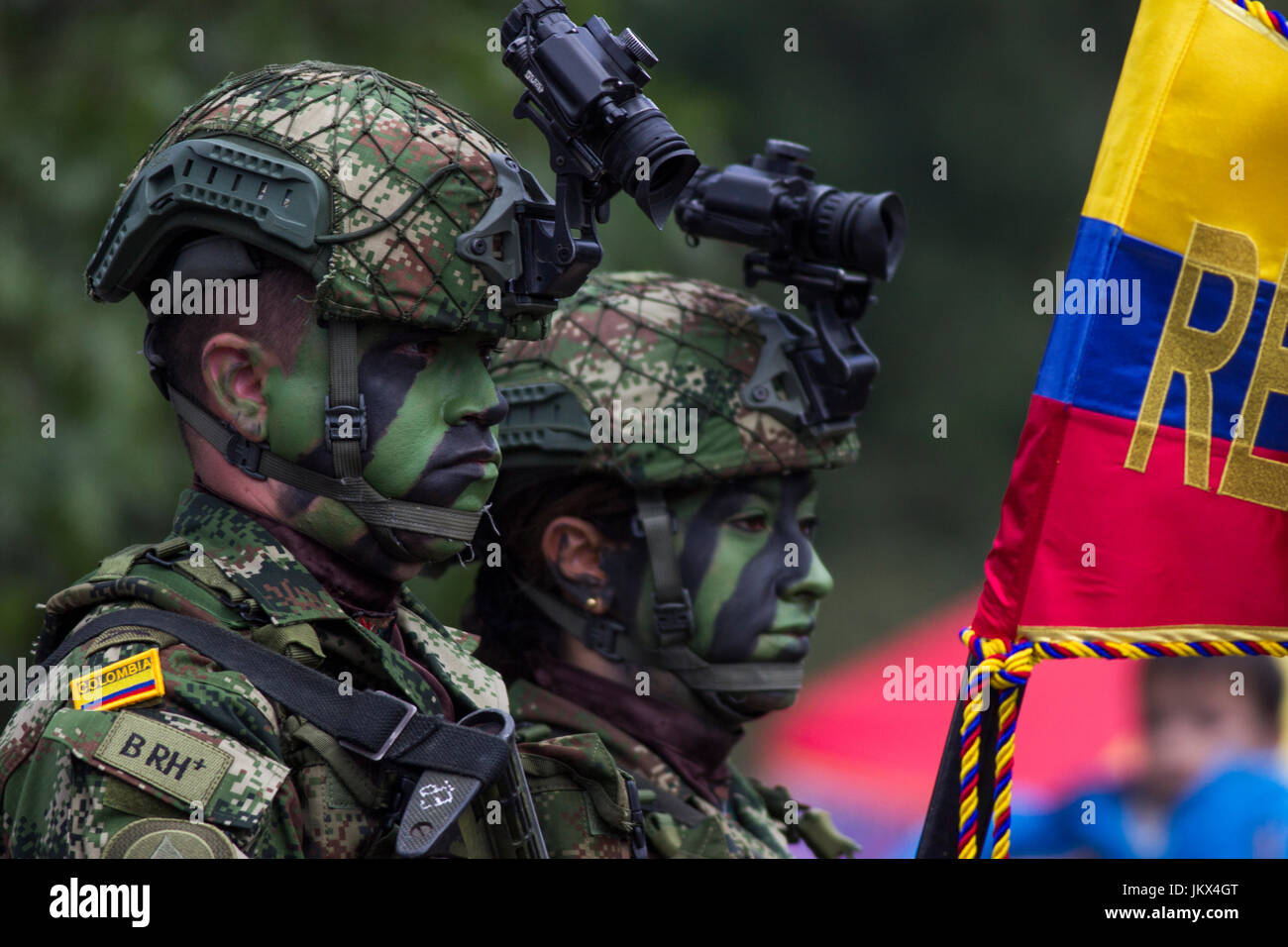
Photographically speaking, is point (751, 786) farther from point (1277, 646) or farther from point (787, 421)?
point (1277, 646)

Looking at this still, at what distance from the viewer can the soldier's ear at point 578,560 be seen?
18.3 feet

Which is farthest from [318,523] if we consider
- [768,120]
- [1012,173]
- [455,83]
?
[1012,173]

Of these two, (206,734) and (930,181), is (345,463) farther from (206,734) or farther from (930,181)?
(930,181)

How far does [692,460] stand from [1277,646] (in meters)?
1.75

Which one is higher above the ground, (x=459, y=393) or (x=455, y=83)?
(x=455, y=83)

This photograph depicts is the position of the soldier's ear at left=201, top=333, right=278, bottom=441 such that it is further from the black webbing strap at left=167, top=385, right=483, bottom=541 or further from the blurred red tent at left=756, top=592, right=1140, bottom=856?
the blurred red tent at left=756, top=592, right=1140, bottom=856

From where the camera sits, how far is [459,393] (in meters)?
4.02

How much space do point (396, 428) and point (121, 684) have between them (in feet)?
2.56

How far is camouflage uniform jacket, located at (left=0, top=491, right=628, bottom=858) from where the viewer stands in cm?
340

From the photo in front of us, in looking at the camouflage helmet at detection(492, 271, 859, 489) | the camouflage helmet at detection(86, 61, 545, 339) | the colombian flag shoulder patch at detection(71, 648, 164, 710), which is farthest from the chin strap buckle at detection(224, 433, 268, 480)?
the camouflage helmet at detection(492, 271, 859, 489)

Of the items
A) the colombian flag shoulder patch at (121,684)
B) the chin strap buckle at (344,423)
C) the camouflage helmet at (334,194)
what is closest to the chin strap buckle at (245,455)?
the chin strap buckle at (344,423)

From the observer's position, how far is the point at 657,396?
5535 mm

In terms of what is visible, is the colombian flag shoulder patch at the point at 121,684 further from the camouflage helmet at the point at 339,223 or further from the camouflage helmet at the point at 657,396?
the camouflage helmet at the point at 657,396

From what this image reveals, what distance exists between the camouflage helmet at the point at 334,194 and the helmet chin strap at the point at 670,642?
146cm
